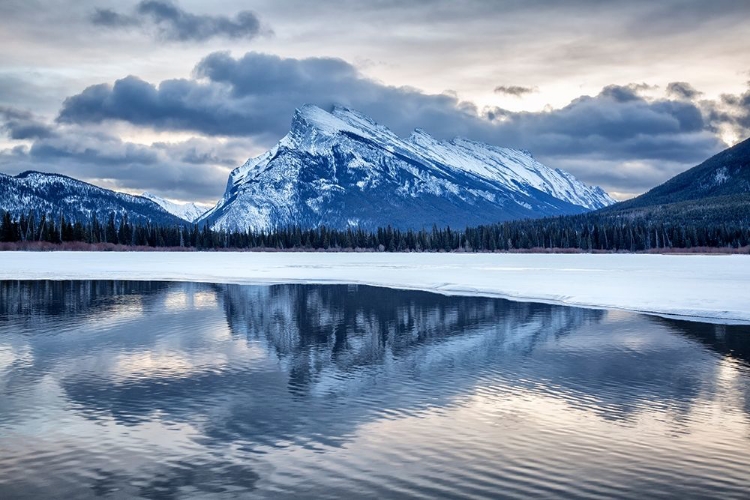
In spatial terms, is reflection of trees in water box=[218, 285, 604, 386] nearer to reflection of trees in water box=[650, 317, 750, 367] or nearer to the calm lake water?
the calm lake water

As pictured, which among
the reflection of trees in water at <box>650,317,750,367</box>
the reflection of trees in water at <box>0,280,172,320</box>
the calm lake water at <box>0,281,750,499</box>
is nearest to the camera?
the calm lake water at <box>0,281,750,499</box>

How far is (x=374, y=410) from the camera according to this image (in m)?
18.7

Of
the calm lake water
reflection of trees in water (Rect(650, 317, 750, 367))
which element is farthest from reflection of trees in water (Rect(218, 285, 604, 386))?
reflection of trees in water (Rect(650, 317, 750, 367))

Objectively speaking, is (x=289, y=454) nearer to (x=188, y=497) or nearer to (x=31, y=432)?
(x=188, y=497)

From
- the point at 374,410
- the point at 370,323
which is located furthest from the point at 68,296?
the point at 374,410

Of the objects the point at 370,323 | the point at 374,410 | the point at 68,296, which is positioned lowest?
the point at 374,410

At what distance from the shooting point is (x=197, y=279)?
251ft

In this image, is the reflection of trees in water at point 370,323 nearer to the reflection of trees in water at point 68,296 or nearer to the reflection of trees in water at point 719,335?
the reflection of trees in water at point 719,335

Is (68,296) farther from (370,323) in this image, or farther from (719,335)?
(719,335)

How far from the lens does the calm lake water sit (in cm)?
1340

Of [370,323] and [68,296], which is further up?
[68,296]

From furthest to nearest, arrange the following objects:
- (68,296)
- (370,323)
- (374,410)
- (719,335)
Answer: (68,296) < (370,323) < (719,335) < (374,410)

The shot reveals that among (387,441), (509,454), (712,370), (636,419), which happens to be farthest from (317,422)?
(712,370)

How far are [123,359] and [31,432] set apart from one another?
969 cm
